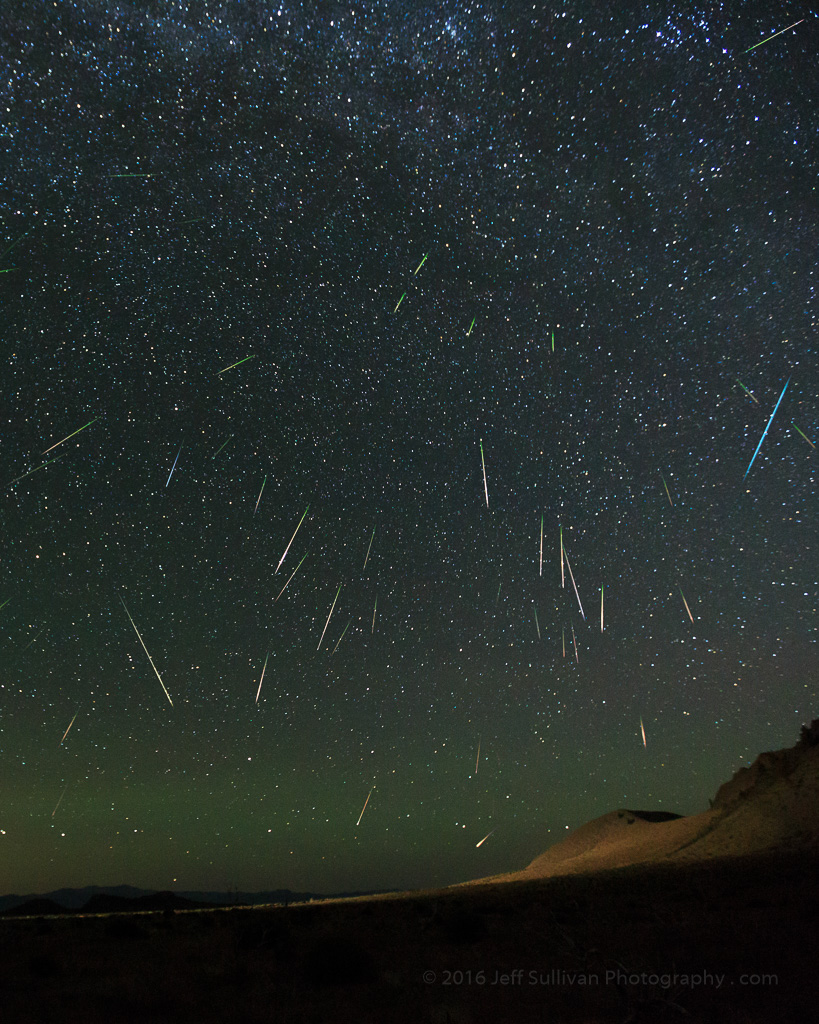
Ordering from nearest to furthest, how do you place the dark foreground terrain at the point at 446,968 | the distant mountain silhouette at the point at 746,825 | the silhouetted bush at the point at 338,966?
1. the dark foreground terrain at the point at 446,968
2. the silhouetted bush at the point at 338,966
3. the distant mountain silhouette at the point at 746,825

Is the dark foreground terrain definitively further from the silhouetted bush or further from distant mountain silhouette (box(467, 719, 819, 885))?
distant mountain silhouette (box(467, 719, 819, 885))

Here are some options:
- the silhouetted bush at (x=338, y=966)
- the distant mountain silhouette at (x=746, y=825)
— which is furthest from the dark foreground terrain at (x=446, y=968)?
the distant mountain silhouette at (x=746, y=825)

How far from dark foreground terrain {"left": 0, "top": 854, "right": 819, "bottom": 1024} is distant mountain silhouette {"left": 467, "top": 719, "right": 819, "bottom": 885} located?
28.8 m

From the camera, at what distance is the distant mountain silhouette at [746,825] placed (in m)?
44.1

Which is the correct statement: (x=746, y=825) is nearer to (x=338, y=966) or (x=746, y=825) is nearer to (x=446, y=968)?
(x=446, y=968)

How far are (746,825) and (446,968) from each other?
48.2 metres

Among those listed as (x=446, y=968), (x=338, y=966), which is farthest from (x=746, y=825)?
(x=338, y=966)

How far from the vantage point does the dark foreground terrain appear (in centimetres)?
923

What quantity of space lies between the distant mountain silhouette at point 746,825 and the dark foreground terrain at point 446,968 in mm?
28808

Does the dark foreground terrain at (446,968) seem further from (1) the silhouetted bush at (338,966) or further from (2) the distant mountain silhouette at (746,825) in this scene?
(2) the distant mountain silhouette at (746,825)

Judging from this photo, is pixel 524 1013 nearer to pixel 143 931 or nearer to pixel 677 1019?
pixel 677 1019

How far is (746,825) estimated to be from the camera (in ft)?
164

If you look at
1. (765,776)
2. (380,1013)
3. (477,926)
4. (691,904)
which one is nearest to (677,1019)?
(380,1013)

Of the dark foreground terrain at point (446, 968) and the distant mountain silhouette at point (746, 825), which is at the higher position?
the dark foreground terrain at point (446, 968)
